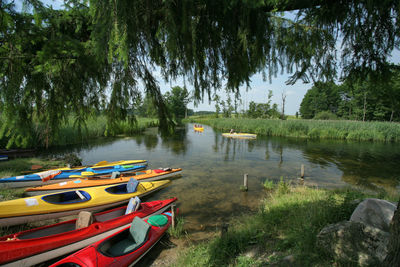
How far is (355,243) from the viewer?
2.73 metres

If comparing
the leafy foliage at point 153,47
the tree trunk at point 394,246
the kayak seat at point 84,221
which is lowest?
the kayak seat at point 84,221

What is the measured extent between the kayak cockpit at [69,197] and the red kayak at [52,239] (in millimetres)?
1150

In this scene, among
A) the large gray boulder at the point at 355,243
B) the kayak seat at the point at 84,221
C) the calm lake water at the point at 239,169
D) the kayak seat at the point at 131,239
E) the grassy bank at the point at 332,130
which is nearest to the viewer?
the large gray boulder at the point at 355,243

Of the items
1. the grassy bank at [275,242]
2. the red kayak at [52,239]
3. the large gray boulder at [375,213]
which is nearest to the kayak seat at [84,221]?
the red kayak at [52,239]

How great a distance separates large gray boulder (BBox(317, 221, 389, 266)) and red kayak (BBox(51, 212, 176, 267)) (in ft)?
11.3

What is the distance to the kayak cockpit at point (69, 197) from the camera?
219 inches

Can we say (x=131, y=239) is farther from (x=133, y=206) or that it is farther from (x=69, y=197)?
(x=69, y=197)

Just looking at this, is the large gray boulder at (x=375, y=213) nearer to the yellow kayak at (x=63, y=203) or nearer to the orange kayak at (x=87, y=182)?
the yellow kayak at (x=63, y=203)

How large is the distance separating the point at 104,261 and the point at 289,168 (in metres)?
11.4

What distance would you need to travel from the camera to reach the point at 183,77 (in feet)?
8.47

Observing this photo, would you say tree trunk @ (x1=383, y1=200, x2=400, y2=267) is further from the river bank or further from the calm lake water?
the calm lake water

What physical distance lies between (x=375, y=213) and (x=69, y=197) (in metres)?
7.52

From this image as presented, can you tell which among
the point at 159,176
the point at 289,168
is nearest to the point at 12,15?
the point at 159,176

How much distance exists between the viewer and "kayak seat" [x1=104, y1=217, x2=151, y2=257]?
4.13 meters
